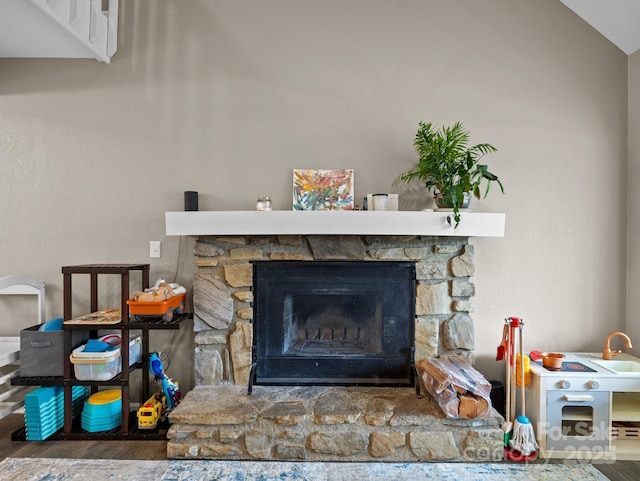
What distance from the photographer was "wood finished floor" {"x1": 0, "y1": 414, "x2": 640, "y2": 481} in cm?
187

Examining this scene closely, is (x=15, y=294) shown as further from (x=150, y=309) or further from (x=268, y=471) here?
(x=268, y=471)

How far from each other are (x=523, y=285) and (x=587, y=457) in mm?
934

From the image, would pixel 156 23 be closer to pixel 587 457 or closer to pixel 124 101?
pixel 124 101

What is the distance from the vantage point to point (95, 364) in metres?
2.04

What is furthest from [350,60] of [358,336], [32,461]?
[32,461]

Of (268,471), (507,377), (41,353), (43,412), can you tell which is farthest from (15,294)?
(507,377)

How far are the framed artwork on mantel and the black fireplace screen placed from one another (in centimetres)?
36

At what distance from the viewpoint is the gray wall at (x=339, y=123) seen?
2.37 m

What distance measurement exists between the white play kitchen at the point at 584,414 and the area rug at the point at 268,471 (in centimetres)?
11

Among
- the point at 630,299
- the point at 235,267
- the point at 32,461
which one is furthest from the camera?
the point at 630,299

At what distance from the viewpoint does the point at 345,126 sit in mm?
2367

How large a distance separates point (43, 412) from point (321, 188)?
6.41 ft

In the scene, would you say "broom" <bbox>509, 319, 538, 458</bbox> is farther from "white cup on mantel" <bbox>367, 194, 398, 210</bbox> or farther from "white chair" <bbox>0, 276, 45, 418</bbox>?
"white chair" <bbox>0, 276, 45, 418</bbox>

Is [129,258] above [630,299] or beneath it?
above
